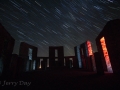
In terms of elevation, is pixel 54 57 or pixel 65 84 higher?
pixel 54 57

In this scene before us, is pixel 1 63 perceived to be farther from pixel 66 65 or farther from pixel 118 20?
pixel 66 65

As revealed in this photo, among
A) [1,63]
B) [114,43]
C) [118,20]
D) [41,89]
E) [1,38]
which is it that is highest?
[118,20]

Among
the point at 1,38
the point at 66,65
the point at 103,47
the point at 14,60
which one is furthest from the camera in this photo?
the point at 66,65

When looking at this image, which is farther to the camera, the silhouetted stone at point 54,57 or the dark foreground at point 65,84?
the silhouetted stone at point 54,57

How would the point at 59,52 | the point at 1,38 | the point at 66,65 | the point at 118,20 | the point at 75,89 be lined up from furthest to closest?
the point at 59,52 → the point at 66,65 → the point at 1,38 → the point at 118,20 → the point at 75,89

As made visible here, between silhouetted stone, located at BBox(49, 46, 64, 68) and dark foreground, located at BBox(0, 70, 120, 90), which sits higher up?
silhouetted stone, located at BBox(49, 46, 64, 68)

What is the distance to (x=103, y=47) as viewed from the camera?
9.42 meters

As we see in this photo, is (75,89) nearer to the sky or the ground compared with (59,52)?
nearer to the ground

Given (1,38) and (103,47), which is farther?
(103,47)

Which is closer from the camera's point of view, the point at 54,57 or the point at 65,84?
the point at 65,84

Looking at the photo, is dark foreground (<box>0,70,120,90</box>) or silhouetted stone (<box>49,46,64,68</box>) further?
silhouetted stone (<box>49,46,64,68</box>)

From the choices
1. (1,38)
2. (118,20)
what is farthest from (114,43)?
(1,38)

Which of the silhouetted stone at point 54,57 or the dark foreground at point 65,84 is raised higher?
the silhouetted stone at point 54,57

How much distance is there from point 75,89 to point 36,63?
676 inches
